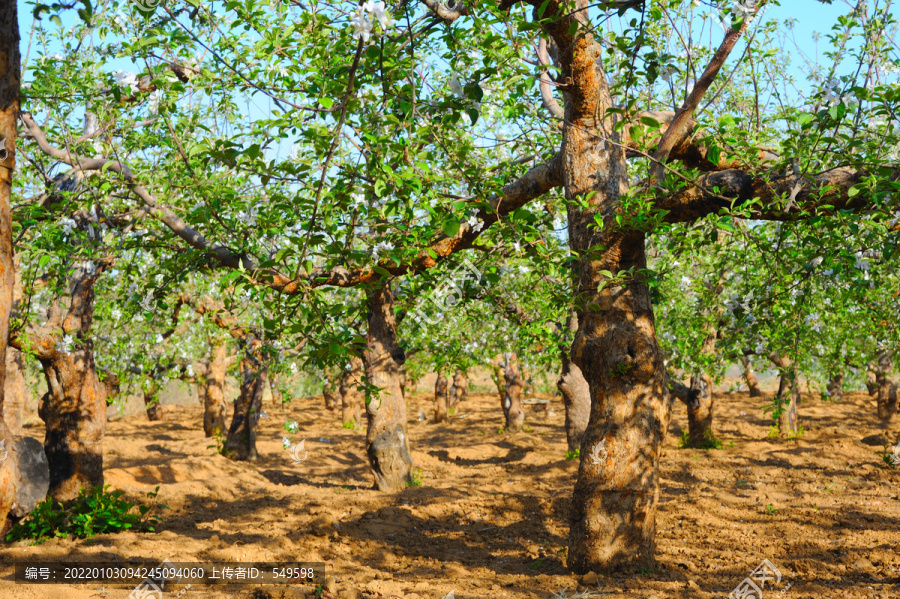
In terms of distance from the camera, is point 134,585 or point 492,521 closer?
point 134,585

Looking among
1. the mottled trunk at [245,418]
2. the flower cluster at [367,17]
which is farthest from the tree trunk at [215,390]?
the flower cluster at [367,17]

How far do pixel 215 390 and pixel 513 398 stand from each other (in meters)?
8.62

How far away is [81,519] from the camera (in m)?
7.46

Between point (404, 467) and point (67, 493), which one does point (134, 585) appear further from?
point (404, 467)

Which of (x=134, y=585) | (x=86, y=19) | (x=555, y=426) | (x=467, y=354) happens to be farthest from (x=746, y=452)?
(x=86, y=19)

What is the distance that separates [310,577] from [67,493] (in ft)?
15.1

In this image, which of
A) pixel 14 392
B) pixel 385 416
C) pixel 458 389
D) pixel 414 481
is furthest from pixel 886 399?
pixel 14 392

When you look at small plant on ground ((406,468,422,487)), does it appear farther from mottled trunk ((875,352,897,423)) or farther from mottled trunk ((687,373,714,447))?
mottled trunk ((875,352,897,423))

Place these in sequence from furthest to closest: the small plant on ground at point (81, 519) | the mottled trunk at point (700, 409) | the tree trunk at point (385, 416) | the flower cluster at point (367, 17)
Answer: the mottled trunk at point (700, 409) < the tree trunk at point (385, 416) < the small plant on ground at point (81, 519) < the flower cluster at point (367, 17)

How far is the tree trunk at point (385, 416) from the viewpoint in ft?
33.7

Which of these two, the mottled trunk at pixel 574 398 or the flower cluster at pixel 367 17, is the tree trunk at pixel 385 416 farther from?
the flower cluster at pixel 367 17

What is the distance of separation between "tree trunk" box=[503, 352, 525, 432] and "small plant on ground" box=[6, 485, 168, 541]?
12.0 m

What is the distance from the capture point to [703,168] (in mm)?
5539

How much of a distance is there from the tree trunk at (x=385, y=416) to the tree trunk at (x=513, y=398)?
8.51 metres
